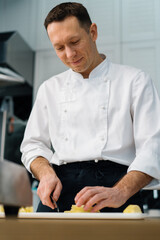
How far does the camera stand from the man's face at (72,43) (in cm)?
111

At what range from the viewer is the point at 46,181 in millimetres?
992

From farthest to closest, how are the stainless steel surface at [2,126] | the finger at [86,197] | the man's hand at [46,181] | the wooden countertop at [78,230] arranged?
the stainless steel surface at [2,126] → the man's hand at [46,181] → the finger at [86,197] → the wooden countertop at [78,230]

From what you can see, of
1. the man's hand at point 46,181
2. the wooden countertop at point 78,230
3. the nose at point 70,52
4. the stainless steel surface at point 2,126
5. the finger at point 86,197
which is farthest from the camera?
the stainless steel surface at point 2,126

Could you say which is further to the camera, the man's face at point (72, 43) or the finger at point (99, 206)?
the man's face at point (72, 43)

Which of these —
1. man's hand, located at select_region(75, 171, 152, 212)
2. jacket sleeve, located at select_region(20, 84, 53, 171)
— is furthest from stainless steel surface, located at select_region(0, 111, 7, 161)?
man's hand, located at select_region(75, 171, 152, 212)

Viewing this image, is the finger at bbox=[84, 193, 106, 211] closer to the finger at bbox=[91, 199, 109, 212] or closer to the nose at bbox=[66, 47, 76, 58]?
the finger at bbox=[91, 199, 109, 212]

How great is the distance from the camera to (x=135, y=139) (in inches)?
41.9

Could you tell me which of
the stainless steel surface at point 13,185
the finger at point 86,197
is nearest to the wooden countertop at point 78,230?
the stainless steel surface at point 13,185

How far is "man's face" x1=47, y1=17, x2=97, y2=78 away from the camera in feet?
3.65

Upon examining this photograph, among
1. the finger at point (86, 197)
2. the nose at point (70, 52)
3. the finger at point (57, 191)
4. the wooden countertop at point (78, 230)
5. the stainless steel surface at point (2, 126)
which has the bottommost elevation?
the stainless steel surface at point (2, 126)

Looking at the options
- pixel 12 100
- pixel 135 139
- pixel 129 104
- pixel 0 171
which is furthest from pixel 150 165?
pixel 12 100

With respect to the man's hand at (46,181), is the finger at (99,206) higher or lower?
higher

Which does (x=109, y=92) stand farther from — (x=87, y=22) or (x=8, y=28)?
(x=8, y=28)

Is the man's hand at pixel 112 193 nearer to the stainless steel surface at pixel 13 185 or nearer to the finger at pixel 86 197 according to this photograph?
A: the finger at pixel 86 197
